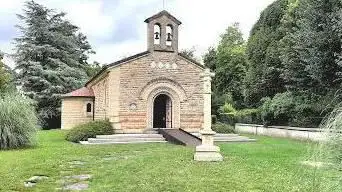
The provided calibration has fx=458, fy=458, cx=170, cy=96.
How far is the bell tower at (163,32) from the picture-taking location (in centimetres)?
2756

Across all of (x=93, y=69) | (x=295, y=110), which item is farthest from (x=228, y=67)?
(x=295, y=110)

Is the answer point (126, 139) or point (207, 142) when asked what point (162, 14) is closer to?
point (126, 139)

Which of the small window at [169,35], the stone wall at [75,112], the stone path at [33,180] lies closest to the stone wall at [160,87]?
the small window at [169,35]

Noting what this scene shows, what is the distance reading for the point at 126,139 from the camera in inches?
966

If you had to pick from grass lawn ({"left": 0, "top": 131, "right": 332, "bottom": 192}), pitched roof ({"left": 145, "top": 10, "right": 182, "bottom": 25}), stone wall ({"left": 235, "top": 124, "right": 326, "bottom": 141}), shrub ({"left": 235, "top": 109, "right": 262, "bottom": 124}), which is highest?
pitched roof ({"left": 145, "top": 10, "right": 182, "bottom": 25})

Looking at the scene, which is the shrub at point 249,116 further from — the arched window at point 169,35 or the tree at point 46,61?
the tree at point 46,61

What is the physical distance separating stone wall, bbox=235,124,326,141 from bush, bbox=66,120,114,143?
10768 millimetres

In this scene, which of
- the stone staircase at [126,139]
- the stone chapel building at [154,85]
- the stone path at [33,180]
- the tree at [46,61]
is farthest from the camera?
the tree at [46,61]

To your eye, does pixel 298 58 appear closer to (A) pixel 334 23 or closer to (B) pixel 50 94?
(A) pixel 334 23

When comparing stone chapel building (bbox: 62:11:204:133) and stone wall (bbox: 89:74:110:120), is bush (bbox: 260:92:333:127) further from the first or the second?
stone wall (bbox: 89:74:110:120)

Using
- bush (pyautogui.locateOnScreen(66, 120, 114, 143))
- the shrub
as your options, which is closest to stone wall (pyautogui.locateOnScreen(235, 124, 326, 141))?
the shrub

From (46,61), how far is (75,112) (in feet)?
42.5

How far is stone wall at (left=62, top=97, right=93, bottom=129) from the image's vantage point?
1307 inches

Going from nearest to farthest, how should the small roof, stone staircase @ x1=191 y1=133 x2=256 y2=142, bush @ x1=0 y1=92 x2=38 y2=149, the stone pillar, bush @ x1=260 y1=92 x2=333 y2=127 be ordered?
the stone pillar
bush @ x1=0 y1=92 x2=38 y2=149
stone staircase @ x1=191 y1=133 x2=256 y2=142
bush @ x1=260 y1=92 x2=333 y2=127
the small roof
